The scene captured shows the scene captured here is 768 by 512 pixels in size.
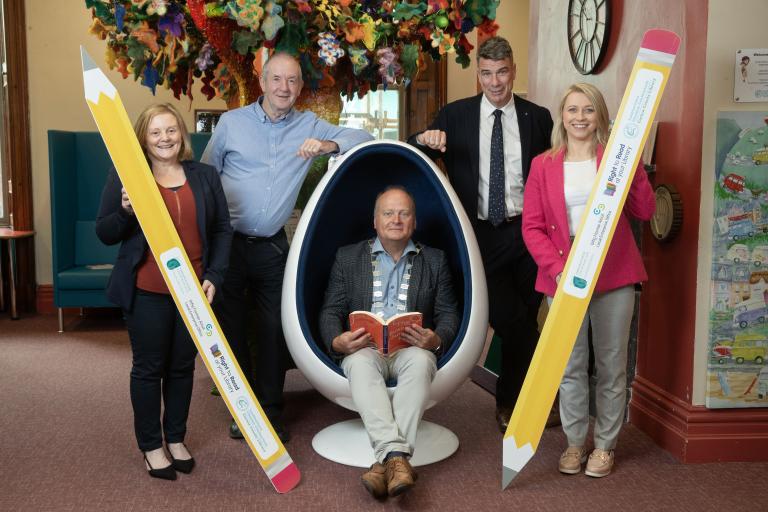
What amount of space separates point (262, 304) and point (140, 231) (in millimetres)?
646

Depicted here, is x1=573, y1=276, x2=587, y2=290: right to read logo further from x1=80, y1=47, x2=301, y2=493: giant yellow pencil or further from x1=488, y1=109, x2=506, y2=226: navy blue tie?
x1=80, y1=47, x2=301, y2=493: giant yellow pencil

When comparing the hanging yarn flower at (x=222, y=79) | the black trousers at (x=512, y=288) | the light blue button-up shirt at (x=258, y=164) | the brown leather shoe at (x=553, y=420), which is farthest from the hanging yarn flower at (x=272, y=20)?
→ the brown leather shoe at (x=553, y=420)

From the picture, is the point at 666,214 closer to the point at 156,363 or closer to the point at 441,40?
the point at 441,40

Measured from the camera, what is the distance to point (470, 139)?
298 cm

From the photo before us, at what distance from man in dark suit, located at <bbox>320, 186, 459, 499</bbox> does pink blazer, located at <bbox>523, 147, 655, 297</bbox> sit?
0.36 m

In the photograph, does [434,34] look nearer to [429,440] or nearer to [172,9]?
[172,9]

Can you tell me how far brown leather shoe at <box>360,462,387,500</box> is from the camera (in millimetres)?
2324

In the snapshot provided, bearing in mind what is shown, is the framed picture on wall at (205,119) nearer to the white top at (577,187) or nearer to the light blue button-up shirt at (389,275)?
the light blue button-up shirt at (389,275)

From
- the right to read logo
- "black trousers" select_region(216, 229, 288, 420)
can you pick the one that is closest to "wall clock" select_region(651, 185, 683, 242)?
the right to read logo

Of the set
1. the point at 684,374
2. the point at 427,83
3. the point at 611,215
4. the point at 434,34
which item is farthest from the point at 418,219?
the point at 427,83

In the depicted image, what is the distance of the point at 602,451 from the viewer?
2645 mm

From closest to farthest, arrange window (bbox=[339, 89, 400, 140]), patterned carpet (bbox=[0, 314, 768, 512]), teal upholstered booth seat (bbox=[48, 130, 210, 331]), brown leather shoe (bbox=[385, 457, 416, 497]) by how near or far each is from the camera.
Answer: brown leather shoe (bbox=[385, 457, 416, 497])
patterned carpet (bbox=[0, 314, 768, 512])
teal upholstered booth seat (bbox=[48, 130, 210, 331])
window (bbox=[339, 89, 400, 140])

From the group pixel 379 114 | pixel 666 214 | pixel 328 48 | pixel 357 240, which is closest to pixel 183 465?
pixel 357 240

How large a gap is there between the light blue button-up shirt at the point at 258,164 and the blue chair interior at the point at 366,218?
146mm
